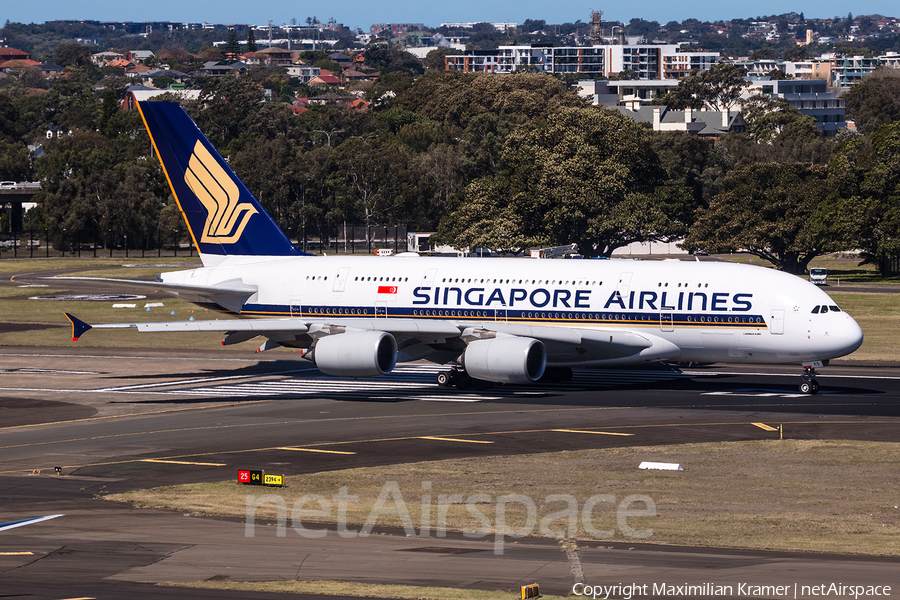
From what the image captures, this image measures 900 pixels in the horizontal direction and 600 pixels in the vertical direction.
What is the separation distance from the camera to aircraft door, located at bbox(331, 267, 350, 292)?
178ft

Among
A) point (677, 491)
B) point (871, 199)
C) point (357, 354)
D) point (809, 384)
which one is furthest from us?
point (871, 199)

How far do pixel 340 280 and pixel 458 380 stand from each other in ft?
25.1

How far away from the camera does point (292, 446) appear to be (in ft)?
129

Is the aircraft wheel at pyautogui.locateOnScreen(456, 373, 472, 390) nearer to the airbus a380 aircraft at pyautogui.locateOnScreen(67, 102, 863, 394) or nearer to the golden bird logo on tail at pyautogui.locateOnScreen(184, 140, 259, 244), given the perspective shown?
the airbus a380 aircraft at pyautogui.locateOnScreen(67, 102, 863, 394)

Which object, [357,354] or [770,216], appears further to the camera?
[770,216]

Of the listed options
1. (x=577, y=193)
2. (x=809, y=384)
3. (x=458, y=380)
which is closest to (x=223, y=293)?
(x=458, y=380)

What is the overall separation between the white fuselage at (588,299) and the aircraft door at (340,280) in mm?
57

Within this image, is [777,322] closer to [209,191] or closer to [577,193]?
[209,191]

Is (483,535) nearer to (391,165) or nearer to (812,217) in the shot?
(812,217)

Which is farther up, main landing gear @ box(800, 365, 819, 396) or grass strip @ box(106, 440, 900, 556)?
main landing gear @ box(800, 365, 819, 396)

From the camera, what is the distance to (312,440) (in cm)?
4044

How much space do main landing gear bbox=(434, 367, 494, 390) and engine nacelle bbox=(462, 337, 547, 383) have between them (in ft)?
9.85

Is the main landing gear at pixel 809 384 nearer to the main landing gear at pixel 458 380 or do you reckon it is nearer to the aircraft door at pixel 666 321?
the aircraft door at pixel 666 321

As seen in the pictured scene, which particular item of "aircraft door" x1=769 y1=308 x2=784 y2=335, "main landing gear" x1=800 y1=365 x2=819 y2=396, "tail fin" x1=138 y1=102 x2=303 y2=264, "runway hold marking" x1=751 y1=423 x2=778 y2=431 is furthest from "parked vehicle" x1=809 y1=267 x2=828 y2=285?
"runway hold marking" x1=751 y1=423 x2=778 y2=431
